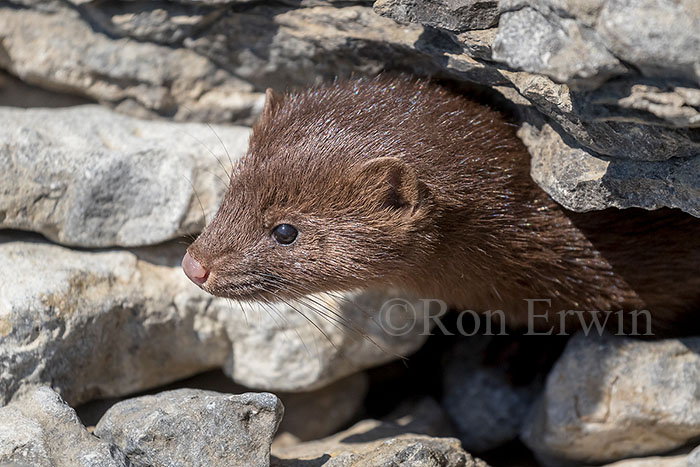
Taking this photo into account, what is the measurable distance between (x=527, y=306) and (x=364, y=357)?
1.01 meters

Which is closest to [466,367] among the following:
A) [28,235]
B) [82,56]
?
[28,235]

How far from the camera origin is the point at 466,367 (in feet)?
15.5

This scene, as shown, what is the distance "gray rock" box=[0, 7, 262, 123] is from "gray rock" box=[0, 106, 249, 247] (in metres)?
0.38

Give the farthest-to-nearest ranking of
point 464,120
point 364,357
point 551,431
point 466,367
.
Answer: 1. point 466,367
2. point 364,357
3. point 551,431
4. point 464,120

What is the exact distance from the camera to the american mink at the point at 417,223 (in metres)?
3.27

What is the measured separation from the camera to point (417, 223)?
3.28 m

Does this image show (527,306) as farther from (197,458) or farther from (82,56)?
(82,56)

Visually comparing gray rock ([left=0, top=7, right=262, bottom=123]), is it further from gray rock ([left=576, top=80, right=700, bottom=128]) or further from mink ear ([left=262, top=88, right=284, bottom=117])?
gray rock ([left=576, top=80, right=700, bottom=128])

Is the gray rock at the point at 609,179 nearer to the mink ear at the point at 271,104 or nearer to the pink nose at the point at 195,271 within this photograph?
the mink ear at the point at 271,104

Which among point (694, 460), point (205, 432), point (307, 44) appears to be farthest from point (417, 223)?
point (694, 460)

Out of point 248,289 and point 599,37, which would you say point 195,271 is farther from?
point 599,37

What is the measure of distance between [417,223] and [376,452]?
1025 millimetres

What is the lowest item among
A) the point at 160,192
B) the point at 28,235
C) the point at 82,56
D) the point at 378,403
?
the point at 378,403

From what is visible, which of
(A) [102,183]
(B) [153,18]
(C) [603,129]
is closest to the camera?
(C) [603,129]
